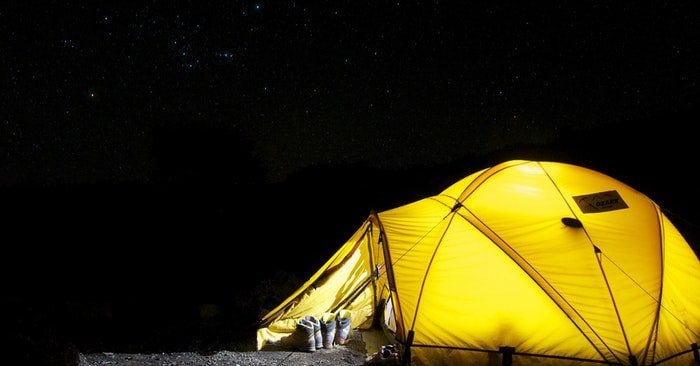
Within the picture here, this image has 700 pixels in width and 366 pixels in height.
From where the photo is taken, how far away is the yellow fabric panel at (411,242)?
6006 mm

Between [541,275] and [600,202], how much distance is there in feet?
5.14

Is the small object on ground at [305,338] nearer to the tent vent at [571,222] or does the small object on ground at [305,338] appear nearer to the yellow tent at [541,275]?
the yellow tent at [541,275]

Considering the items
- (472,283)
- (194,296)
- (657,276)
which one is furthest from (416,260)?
(194,296)

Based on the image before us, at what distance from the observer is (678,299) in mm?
5531

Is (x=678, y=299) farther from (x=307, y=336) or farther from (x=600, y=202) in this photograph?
(x=307, y=336)

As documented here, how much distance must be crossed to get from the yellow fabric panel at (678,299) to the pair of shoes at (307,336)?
4.63 metres

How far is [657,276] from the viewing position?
18.2ft

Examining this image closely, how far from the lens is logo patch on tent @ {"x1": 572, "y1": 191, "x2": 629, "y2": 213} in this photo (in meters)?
6.06

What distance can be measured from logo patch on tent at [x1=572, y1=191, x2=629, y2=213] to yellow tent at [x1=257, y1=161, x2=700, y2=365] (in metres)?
0.02

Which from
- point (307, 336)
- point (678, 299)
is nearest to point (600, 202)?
point (678, 299)

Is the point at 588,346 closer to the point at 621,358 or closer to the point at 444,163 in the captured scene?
the point at 621,358

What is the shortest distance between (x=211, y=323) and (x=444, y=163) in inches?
1074

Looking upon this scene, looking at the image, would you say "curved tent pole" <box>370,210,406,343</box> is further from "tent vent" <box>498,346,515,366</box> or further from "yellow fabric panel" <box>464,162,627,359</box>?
"yellow fabric panel" <box>464,162,627,359</box>

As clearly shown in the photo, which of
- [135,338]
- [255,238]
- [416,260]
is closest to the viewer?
[416,260]
